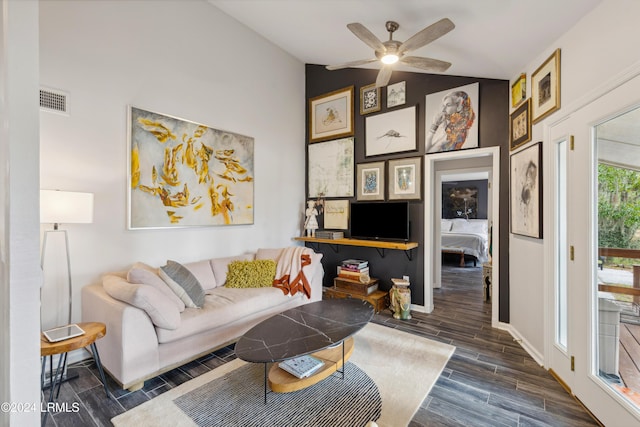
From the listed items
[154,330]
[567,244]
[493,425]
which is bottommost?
[493,425]

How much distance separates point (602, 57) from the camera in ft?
5.80

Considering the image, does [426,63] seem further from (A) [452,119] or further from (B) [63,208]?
(B) [63,208]

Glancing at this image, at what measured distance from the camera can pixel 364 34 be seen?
91.6 inches

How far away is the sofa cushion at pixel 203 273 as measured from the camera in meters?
3.16

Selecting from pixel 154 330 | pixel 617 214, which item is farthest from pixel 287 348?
pixel 617 214

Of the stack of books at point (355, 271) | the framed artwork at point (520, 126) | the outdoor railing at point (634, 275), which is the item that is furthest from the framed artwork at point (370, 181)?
the outdoor railing at point (634, 275)

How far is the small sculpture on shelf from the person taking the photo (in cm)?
471

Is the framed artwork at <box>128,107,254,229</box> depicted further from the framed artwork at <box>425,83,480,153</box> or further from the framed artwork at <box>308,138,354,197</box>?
the framed artwork at <box>425,83,480,153</box>

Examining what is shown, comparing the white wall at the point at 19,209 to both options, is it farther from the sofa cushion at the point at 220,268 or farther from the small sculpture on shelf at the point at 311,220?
the small sculpture on shelf at the point at 311,220

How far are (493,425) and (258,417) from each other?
146cm

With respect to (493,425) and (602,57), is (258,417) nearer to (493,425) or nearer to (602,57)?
(493,425)

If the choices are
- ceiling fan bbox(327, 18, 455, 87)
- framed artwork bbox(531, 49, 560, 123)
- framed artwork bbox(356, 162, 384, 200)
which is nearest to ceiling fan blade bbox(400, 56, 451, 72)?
ceiling fan bbox(327, 18, 455, 87)

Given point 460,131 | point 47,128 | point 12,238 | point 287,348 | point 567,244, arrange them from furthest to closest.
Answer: point 460,131 < point 47,128 < point 567,244 < point 287,348 < point 12,238

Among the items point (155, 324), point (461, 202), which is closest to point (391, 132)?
point (155, 324)
